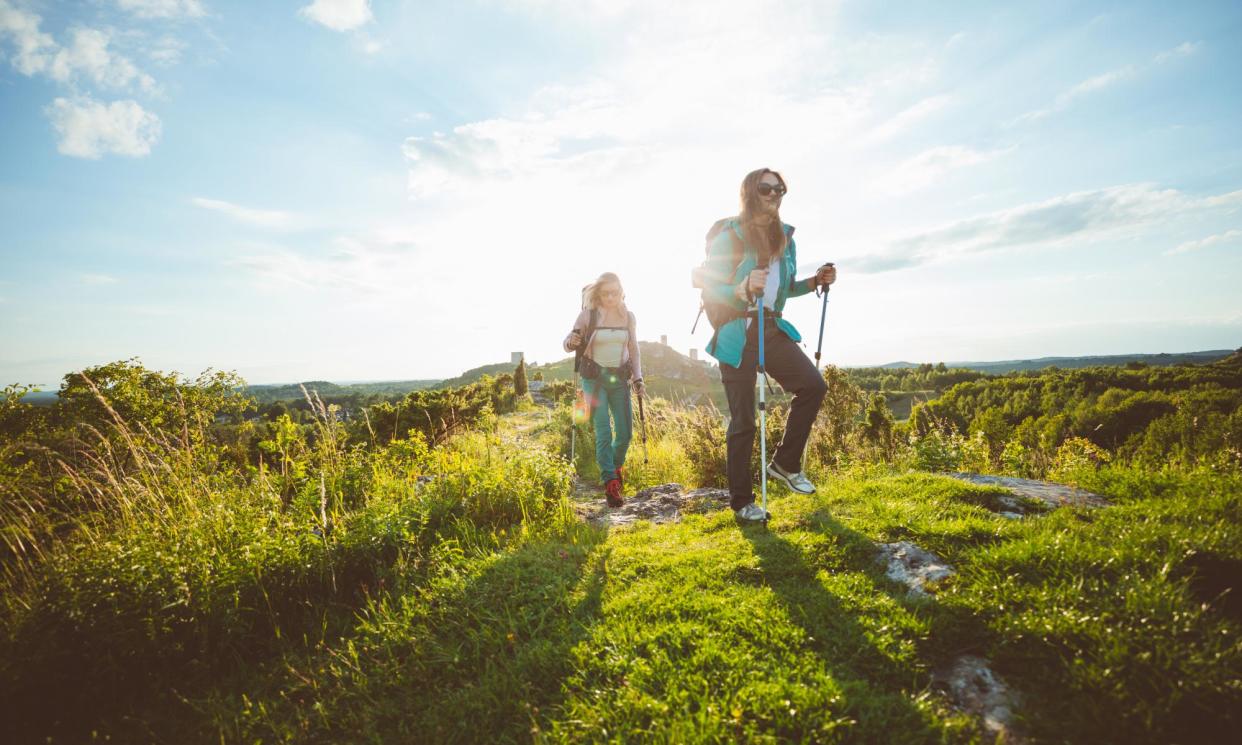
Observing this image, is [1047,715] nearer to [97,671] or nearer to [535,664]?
[535,664]

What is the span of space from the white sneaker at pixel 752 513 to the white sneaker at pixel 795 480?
0.51 metres

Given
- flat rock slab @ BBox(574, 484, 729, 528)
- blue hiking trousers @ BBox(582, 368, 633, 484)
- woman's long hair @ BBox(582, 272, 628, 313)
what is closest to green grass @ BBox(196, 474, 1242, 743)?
flat rock slab @ BBox(574, 484, 729, 528)

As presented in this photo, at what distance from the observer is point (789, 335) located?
4.48 metres

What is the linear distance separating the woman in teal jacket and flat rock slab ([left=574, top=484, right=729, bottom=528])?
2.96ft

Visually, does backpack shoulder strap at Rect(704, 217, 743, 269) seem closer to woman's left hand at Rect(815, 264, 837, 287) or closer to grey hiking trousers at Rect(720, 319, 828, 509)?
grey hiking trousers at Rect(720, 319, 828, 509)

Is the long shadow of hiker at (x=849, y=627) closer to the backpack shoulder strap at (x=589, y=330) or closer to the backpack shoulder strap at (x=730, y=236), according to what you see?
the backpack shoulder strap at (x=730, y=236)

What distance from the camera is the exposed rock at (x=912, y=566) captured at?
2.89m

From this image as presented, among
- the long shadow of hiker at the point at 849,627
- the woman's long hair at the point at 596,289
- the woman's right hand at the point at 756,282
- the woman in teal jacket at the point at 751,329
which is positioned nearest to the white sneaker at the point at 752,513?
the woman in teal jacket at the point at 751,329

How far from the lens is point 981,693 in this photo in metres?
2.06

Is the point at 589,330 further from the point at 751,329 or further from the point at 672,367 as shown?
the point at 672,367

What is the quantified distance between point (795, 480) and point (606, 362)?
2.63 metres

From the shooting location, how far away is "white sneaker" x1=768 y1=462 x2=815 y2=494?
15.6 ft

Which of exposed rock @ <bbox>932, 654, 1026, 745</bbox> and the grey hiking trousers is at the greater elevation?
the grey hiking trousers

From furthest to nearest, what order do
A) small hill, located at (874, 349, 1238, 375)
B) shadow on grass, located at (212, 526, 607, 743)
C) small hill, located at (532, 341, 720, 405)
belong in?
small hill, located at (532, 341, 720, 405) → small hill, located at (874, 349, 1238, 375) → shadow on grass, located at (212, 526, 607, 743)
